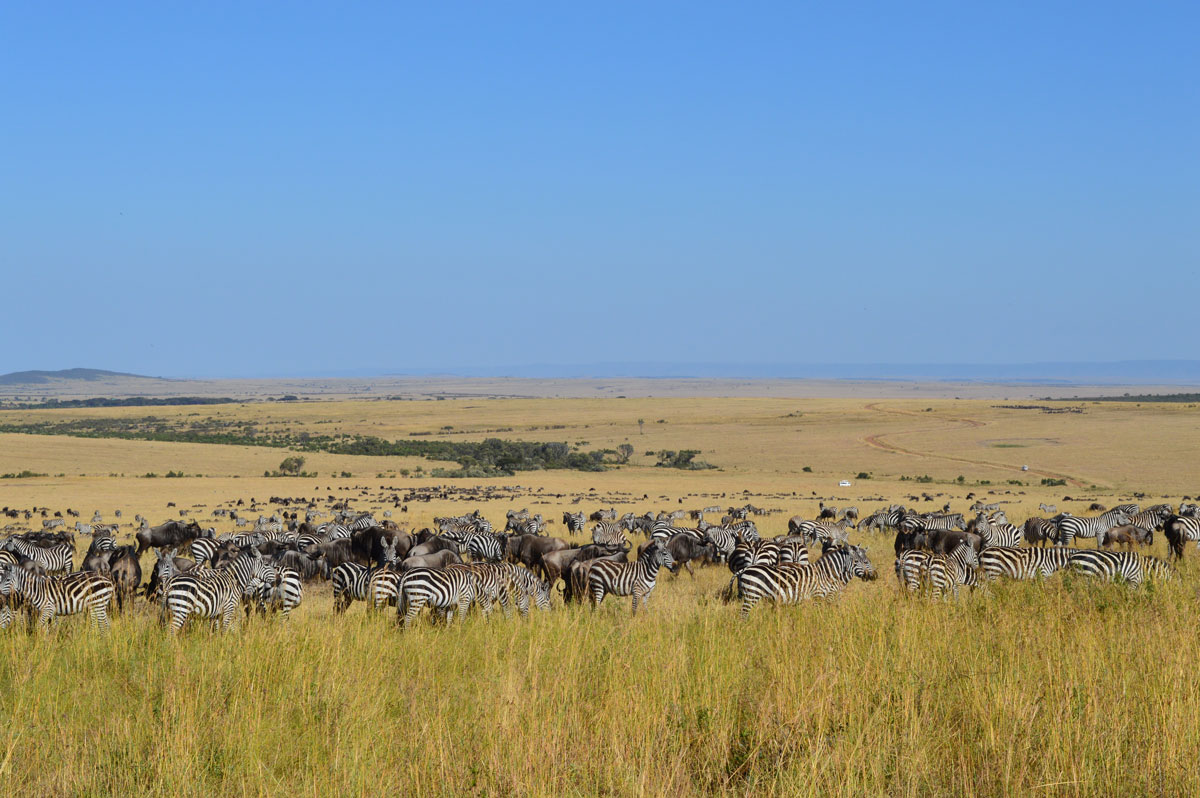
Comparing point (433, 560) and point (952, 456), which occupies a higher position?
point (433, 560)

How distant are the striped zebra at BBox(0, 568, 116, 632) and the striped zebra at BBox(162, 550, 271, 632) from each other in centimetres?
65

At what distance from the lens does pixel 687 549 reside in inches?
748

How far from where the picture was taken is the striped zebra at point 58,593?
34.1 feet

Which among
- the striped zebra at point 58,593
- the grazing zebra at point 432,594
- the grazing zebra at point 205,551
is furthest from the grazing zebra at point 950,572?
the grazing zebra at point 205,551

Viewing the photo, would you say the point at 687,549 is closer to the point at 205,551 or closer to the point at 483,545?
the point at 483,545

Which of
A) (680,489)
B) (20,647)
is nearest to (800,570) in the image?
(20,647)

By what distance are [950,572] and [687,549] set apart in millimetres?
7102

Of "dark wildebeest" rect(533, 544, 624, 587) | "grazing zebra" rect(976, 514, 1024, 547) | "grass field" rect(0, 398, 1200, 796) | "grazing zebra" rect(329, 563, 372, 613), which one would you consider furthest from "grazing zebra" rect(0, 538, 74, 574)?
"grazing zebra" rect(976, 514, 1024, 547)

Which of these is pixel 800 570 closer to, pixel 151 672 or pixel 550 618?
pixel 550 618

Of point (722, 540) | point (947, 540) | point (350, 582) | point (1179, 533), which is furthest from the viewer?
point (722, 540)

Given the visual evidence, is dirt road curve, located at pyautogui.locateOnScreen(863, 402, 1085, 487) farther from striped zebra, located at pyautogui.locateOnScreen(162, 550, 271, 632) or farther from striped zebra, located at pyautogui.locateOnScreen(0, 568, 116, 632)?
striped zebra, located at pyautogui.locateOnScreen(0, 568, 116, 632)

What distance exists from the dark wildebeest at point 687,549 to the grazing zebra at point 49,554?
34.8 feet

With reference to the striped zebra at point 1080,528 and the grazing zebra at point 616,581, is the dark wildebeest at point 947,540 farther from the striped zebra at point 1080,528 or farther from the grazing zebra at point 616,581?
the grazing zebra at point 616,581

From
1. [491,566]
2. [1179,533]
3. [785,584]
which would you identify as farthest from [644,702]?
[1179,533]
